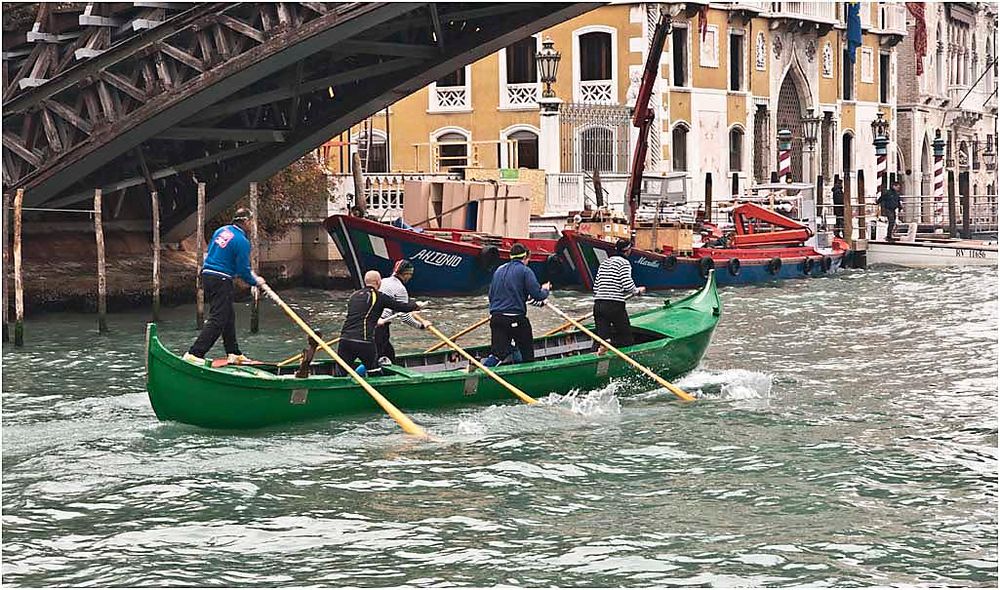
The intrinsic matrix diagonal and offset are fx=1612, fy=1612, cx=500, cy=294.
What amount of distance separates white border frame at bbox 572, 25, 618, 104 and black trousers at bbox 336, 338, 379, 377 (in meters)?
23.9

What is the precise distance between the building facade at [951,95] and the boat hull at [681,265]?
23129 mm

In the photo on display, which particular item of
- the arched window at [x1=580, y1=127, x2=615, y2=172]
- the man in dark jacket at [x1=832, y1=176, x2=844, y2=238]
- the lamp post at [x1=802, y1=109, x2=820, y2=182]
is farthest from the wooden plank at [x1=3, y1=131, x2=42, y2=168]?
the lamp post at [x1=802, y1=109, x2=820, y2=182]

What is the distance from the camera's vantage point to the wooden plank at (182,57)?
19.6 m

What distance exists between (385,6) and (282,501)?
9612 mm

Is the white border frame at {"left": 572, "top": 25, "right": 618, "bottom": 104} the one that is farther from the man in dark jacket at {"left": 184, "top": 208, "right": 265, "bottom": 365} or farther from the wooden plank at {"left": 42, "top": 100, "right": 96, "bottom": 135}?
the man in dark jacket at {"left": 184, "top": 208, "right": 265, "bottom": 365}

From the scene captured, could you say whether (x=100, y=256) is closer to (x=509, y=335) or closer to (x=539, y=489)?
(x=509, y=335)

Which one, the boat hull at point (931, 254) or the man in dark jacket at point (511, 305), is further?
the boat hull at point (931, 254)

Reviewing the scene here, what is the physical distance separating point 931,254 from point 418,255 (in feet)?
42.5

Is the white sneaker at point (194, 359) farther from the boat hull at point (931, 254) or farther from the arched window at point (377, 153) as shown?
the arched window at point (377, 153)

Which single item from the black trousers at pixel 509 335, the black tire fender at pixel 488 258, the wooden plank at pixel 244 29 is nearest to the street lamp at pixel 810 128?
the black tire fender at pixel 488 258

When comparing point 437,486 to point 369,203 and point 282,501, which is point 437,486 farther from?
point 369,203

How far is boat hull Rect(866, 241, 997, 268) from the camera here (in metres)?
33.4

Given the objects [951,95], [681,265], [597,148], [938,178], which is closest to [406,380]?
[681,265]

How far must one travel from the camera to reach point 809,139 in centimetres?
4478
